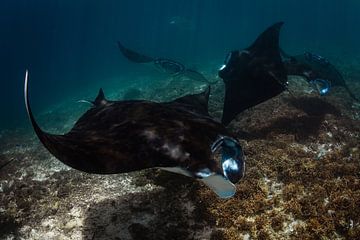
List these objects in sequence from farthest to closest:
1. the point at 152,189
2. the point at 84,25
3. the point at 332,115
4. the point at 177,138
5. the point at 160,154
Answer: the point at 84,25 → the point at 332,115 → the point at 152,189 → the point at 177,138 → the point at 160,154

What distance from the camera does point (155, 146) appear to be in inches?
147

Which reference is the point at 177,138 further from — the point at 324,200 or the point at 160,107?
the point at 324,200

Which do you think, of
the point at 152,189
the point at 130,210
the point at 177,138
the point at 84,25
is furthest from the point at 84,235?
the point at 84,25

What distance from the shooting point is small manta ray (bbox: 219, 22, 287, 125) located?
7.72m

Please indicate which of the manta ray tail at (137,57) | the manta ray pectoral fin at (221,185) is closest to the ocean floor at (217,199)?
the manta ray pectoral fin at (221,185)

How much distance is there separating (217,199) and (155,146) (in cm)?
245

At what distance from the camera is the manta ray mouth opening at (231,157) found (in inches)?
152

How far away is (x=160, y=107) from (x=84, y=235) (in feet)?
7.95

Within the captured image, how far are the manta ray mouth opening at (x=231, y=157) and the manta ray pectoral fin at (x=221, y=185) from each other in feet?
1.34

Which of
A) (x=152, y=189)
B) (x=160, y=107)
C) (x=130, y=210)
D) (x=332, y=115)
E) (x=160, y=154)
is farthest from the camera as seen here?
(x=332, y=115)

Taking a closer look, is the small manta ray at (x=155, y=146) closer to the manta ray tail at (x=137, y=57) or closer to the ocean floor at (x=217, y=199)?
the ocean floor at (x=217, y=199)

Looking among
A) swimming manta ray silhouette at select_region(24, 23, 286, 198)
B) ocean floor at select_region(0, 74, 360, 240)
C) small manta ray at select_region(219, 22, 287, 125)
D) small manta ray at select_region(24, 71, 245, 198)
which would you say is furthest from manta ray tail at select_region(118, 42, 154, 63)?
small manta ray at select_region(24, 71, 245, 198)

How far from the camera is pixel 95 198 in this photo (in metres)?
6.55

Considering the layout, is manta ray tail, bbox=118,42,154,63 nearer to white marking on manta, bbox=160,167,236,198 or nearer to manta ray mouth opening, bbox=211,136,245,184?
manta ray mouth opening, bbox=211,136,245,184
